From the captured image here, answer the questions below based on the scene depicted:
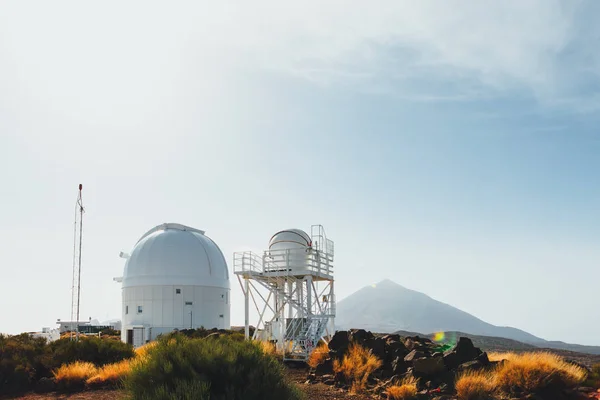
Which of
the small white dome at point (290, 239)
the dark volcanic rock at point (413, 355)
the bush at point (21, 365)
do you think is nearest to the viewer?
the dark volcanic rock at point (413, 355)

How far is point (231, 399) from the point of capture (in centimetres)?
781

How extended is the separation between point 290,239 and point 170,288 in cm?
1538

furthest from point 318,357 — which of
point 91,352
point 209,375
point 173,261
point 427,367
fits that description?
point 173,261

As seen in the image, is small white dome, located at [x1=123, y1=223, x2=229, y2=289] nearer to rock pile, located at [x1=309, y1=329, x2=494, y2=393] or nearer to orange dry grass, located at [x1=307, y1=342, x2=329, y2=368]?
orange dry grass, located at [x1=307, y1=342, x2=329, y2=368]

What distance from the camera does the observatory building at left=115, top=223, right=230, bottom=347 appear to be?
1409 inches

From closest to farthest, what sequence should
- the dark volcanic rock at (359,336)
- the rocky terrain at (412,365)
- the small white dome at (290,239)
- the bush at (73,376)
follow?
the rocky terrain at (412,365)
the bush at (73,376)
the dark volcanic rock at (359,336)
the small white dome at (290,239)

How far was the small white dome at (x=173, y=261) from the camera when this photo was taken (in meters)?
36.5

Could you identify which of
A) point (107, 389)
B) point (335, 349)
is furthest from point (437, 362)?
point (107, 389)

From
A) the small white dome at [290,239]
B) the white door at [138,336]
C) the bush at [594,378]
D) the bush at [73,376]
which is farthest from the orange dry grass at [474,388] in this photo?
Answer: the white door at [138,336]

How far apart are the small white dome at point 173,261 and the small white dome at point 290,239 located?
1410 cm

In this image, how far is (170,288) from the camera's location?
3622 centimetres

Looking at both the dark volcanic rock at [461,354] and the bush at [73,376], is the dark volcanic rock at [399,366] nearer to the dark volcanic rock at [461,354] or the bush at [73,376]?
the dark volcanic rock at [461,354]

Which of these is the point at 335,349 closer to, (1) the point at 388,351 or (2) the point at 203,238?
(1) the point at 388,351

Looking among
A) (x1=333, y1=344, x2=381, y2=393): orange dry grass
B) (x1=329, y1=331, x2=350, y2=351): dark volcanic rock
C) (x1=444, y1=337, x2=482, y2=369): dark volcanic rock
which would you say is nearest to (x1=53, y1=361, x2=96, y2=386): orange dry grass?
(x1=329, y1=331, x2=350, y2=351): dark volcanic rock
